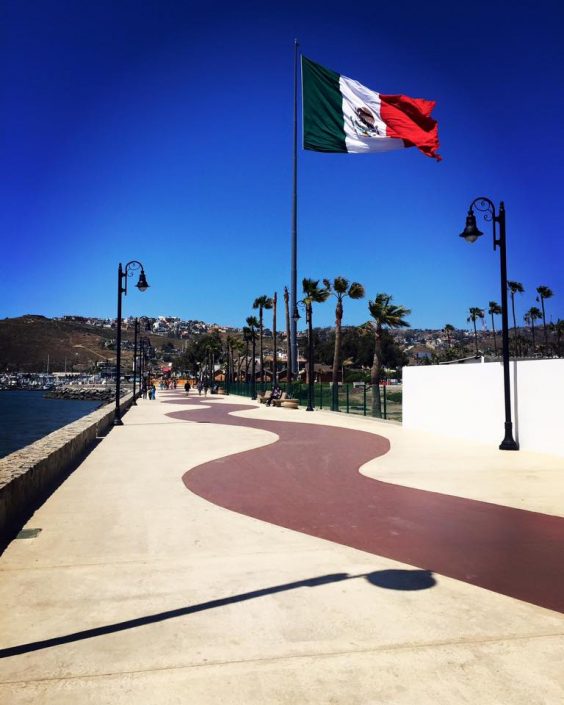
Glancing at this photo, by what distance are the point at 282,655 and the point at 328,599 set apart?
104 centimetres

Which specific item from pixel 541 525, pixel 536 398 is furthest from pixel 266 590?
pixel 536 398

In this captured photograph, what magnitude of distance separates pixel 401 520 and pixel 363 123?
2153cm

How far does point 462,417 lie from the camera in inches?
680

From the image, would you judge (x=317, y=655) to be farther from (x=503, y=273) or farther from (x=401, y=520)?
(x=503, y=273)

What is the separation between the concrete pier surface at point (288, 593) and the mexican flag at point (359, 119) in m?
18.1

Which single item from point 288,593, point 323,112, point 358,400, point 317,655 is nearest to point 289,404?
point 358,400

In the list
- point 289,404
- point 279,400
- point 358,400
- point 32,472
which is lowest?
point 289,404

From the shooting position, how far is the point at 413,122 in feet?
80.2

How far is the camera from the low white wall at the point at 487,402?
13.8 m

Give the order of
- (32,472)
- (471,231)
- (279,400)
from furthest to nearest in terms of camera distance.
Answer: (279,400) < (471,231) < (32,472)

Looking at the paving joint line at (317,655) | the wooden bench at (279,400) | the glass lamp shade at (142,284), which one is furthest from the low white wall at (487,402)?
the wooden bench at (279,400)

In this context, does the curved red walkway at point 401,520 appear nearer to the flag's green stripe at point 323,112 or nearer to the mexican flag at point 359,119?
the mexican flag at point 359,119

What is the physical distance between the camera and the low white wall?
13750 mm

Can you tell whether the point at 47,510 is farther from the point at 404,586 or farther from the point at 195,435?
the point at 195,435
